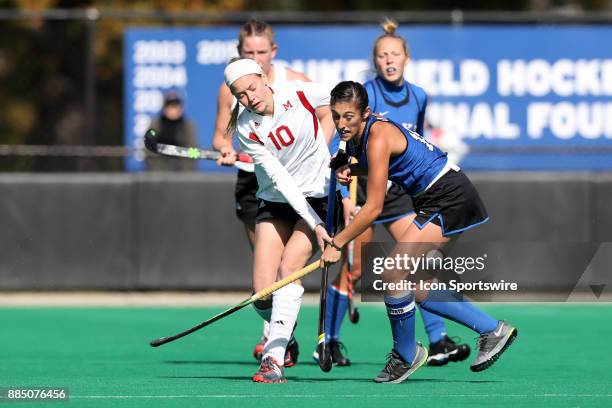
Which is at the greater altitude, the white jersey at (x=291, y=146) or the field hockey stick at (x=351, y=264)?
the white jersey at (x=291, y=146)

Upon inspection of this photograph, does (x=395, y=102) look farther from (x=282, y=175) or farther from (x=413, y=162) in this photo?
(x=282, y=175)

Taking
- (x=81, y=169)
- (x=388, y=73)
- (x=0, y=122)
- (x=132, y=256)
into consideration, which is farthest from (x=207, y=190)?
(x=0, y=122)

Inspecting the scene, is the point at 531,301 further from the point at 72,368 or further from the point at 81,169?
the point at 72,368

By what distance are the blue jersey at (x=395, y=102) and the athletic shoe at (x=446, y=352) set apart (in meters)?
1.46

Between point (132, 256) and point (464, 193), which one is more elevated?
point (464, 193)

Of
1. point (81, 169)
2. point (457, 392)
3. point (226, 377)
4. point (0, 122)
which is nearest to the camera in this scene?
point (457, 392)

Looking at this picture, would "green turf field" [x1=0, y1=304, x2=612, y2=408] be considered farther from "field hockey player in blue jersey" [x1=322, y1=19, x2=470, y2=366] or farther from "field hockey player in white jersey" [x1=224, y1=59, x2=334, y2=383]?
"field hockey player in white jersey" [x1=224, y1=59, x2=334, y2=383]

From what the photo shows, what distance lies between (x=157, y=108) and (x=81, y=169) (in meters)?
1.14

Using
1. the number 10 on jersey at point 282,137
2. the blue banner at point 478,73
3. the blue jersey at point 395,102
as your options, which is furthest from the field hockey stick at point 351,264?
the blue banner at point 478,73

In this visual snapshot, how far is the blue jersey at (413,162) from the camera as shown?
26.3 ft

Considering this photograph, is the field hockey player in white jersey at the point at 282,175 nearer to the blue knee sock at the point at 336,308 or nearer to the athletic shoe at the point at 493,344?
the blue knee sock at the point at 336,308

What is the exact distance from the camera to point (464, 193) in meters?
8.24

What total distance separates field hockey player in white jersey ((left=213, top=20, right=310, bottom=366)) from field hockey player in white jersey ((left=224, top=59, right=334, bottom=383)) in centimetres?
48

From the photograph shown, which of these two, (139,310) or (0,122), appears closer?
(139,310)
